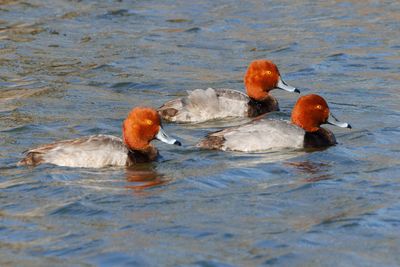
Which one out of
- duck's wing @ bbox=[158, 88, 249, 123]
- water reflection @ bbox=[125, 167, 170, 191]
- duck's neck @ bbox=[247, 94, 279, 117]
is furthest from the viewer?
duck's neck @ bbox=[247, 94, 279, 117]

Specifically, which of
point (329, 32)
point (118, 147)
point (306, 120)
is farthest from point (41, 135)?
point (329, 32)

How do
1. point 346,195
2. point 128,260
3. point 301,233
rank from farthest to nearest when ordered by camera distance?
point 346,195 → point 301,233 → point 128,260

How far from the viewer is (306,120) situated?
12523 mm

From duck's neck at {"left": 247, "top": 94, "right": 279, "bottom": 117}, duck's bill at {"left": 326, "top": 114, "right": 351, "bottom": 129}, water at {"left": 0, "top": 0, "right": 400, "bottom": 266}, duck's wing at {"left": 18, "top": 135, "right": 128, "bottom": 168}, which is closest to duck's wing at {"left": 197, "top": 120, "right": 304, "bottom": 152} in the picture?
water at {"left": 0, "top": 0, "right": 400, "bottom": 266}

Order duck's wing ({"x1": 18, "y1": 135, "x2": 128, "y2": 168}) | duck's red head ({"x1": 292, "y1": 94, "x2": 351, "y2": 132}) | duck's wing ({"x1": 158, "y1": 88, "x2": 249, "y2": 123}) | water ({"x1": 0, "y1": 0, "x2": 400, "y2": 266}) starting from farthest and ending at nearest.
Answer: duck's wing ({"x1": 158, "y1": 88, "x2": 249, "y2": 123}), duck's red head ({"x1": 292, "y1": 94, "x2": 351, "y2": 132}), duck's wing ({"x1": 18, "y1": 135, "x2": 128, "y2": 168}), water ({"x1": 0, "y1": 0, "x2": 400, "y2": 266})

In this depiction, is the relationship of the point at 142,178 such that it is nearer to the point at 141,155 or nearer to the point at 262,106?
the point at 141,155

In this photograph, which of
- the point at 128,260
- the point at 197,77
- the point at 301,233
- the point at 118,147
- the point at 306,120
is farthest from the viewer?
the point at 197,77

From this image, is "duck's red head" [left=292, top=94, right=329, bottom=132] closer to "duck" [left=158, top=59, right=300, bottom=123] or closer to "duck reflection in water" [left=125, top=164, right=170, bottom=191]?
"duck" [left=158, top=59, right=300, bottom=123]

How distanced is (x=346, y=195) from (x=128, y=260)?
2.67m

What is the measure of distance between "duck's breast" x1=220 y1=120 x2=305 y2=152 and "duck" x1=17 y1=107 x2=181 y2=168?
0.84m

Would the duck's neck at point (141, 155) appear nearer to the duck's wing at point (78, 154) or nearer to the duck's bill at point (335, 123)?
the duck's wing at point (78, 154)

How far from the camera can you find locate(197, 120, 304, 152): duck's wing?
12188mm

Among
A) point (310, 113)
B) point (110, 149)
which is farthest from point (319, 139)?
point (110, 149)

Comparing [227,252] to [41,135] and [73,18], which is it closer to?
[41,135]
